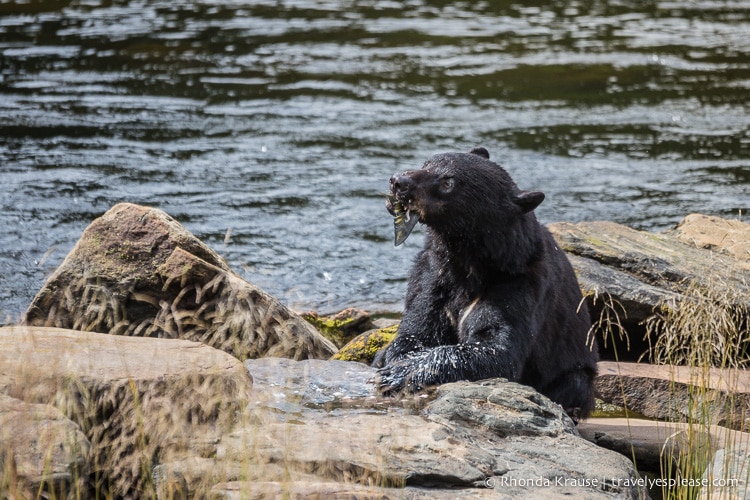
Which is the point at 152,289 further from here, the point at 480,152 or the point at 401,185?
the point at 480,152

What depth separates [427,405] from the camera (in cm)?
492

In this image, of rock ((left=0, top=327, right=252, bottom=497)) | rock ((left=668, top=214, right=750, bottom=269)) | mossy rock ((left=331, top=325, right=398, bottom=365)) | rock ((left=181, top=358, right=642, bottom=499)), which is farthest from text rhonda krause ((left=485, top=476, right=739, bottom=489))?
rock ((left=668, top=214, right=750, bottom=269))

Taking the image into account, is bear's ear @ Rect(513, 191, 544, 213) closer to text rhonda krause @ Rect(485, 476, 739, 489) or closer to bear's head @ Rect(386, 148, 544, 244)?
bear's head @ Rect(386, 148, 544, 244)

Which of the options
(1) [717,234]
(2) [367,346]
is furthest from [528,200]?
(1) [717,234]

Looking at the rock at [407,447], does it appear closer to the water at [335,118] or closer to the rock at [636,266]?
the rock at [636,266]

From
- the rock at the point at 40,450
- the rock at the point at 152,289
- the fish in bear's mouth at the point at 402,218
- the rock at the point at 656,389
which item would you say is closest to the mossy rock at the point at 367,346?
the rock at the point at 152,289

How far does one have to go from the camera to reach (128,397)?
4082mm

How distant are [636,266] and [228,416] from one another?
392 centimetres

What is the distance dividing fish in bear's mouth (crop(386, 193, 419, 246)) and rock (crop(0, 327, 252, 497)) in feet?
5.02

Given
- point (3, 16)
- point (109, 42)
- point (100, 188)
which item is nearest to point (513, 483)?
point (100, 188)

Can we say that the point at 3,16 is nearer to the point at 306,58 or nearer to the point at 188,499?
the point at 306,58

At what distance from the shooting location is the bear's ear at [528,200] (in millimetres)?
5520

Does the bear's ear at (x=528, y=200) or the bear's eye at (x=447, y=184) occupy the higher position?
the bear's eye at (x=447, y=184)

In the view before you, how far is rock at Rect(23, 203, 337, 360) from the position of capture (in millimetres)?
5750
